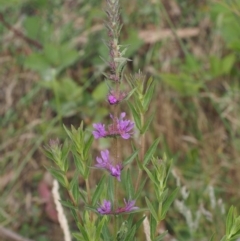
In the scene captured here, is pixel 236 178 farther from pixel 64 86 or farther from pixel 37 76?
pixel 37 76

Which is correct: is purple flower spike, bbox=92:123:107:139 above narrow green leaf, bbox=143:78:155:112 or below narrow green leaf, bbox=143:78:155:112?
below

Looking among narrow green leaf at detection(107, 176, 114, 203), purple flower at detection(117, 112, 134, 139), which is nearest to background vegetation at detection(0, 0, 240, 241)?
narrow green leaf at detection(107, 176, 114, 203)

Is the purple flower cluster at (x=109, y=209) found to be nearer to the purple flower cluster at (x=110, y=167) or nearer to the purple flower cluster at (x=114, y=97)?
the purple flower cluster at (x=110, y=167)

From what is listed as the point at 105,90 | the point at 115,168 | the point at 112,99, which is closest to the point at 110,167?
the point at 115,168

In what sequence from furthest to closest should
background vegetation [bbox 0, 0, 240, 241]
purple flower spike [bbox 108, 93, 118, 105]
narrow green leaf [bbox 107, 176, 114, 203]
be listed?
background vegetation [bbox 0, 0, 240, 241]
narrow green leaf [bbox 107, 176, 114, 203]
purple flower spike [bbox 108, 93, 118, 105]

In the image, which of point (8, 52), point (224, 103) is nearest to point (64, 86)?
point (8, 52)

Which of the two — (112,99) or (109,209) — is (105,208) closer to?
(109,209)

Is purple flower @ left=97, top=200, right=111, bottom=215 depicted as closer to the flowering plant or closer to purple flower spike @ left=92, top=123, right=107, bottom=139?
the flowering plant

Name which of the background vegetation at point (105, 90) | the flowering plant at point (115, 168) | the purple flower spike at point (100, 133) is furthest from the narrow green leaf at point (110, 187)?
the background vegetation at point (105, 90)
